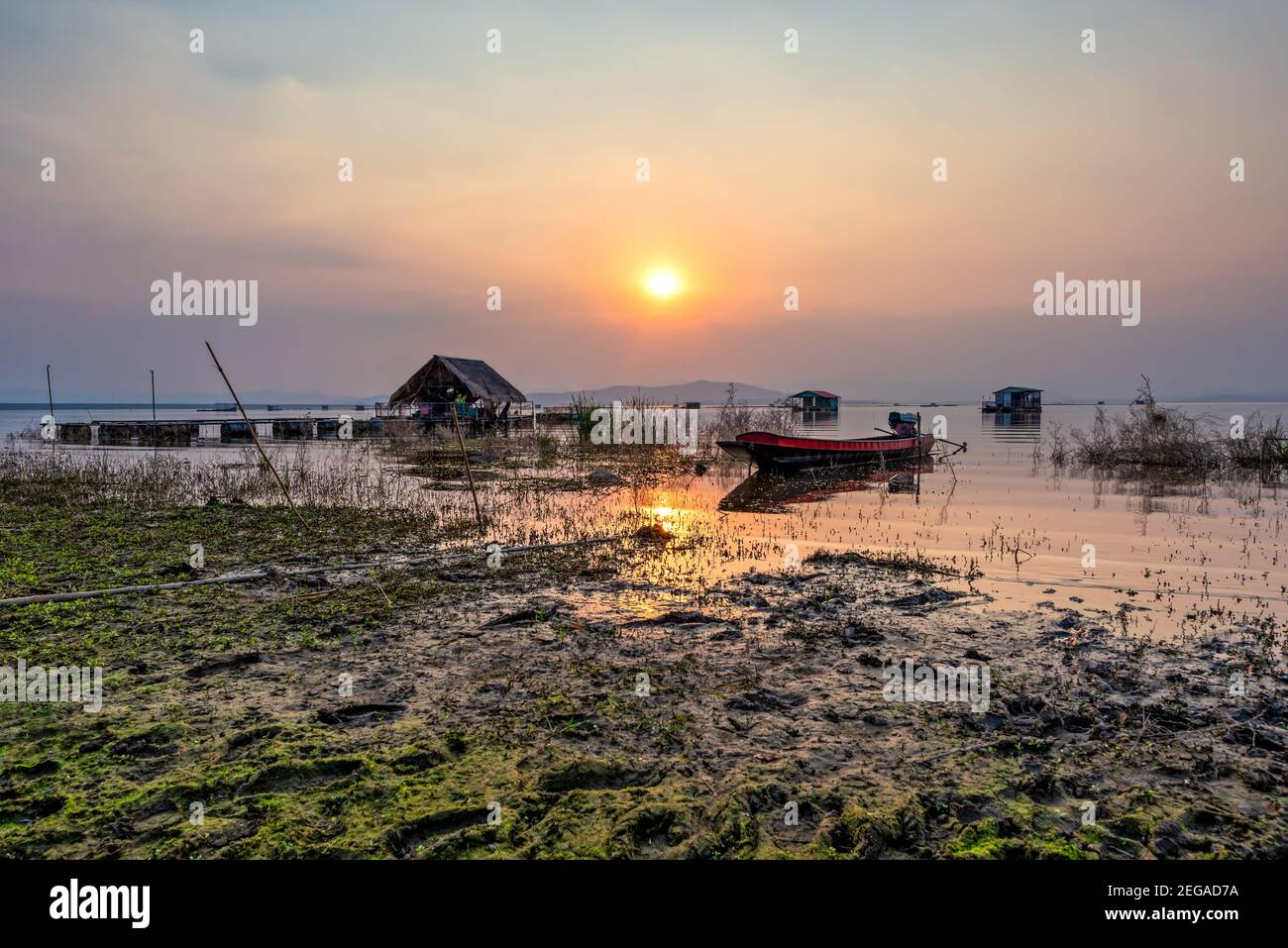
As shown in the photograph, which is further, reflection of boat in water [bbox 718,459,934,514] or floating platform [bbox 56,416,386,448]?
floating platform [bbox 56,416,386,448]

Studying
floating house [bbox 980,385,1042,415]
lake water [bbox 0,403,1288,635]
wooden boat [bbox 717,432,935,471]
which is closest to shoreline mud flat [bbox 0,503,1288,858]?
lake water [bbox 0,403,1288,635]

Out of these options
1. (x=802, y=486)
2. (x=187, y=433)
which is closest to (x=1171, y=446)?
(x=802, y=486)

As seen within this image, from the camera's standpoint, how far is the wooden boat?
19.6m

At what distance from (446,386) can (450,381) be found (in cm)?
46

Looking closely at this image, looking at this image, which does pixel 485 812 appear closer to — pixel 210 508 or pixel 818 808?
pixel 818 808

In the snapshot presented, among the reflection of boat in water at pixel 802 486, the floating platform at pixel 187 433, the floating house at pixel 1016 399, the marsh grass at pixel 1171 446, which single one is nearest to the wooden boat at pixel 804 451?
the reflection of boat in water at pixel 802 486

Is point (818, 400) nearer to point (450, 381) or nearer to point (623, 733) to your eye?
point (450, 381)

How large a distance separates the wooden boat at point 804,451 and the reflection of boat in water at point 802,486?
40cm

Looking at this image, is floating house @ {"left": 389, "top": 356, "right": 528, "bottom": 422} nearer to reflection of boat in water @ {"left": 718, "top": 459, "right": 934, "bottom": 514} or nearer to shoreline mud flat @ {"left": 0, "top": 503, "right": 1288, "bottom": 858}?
reflection of boat in water @ {"left": 718, "top": 459, "right": 934, "bottom": 514}

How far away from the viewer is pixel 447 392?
3897 cm

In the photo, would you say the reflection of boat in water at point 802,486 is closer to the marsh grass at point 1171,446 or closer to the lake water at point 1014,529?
the lake water at point 1014,529

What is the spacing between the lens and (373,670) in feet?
16.3

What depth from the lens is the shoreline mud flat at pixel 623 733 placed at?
9.84ft

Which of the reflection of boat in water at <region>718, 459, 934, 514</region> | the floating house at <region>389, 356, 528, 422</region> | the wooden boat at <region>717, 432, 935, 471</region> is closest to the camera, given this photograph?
the reflection of boat in water at <region>718, 459, 934, 514</region>
